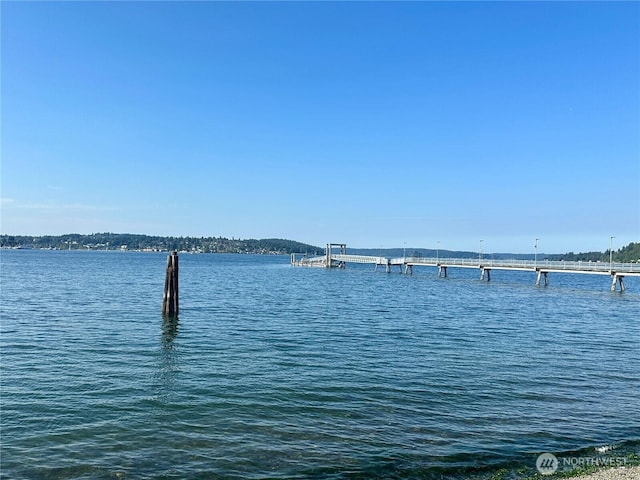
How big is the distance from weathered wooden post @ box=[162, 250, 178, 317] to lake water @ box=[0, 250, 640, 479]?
3.06 feet

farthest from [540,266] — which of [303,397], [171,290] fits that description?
[303,397]

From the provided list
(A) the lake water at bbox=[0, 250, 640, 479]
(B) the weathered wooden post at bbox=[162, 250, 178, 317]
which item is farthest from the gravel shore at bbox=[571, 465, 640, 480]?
(B) the weathered wooden post at bbox=[162, 250, 178, 317]

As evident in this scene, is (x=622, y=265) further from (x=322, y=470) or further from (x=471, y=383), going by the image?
(x=322, y=470)

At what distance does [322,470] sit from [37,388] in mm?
11787

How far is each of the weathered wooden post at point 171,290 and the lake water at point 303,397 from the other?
3.06 feet

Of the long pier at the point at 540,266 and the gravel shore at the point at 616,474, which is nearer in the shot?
the gravel shore at the point at 616,474

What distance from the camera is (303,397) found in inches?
683

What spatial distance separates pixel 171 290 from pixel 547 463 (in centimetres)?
2903

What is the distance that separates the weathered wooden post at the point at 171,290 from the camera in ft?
117

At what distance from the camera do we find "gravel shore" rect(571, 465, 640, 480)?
1120 cm

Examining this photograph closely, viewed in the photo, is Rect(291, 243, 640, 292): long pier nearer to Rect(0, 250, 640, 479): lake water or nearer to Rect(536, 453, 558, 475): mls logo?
Rect(0, 250, 640, 479): lake water
